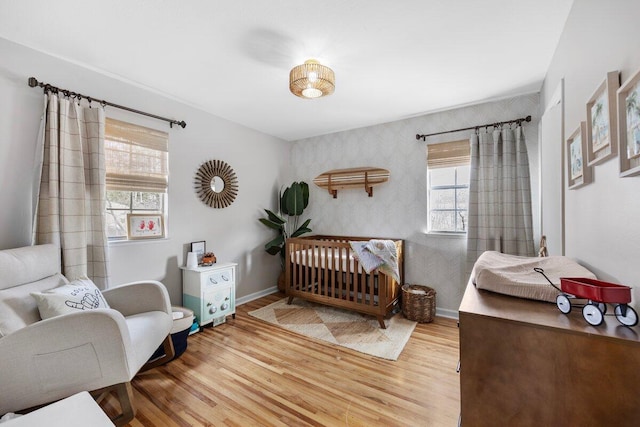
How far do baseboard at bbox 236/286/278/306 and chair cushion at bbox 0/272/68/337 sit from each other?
2.03m

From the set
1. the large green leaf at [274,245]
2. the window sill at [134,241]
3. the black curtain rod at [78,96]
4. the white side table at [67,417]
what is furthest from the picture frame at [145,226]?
the white side table at [67,417]

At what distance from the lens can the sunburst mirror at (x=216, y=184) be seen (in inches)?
118

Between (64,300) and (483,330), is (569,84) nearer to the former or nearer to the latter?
(483,330)

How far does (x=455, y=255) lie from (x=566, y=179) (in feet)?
5.01

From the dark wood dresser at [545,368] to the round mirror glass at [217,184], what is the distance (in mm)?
2934

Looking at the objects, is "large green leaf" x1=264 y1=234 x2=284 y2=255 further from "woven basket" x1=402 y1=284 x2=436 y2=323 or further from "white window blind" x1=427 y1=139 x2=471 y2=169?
"white window blind" x1=427 y1=139 x2=471 y2=169

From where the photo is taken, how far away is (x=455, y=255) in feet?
9.62

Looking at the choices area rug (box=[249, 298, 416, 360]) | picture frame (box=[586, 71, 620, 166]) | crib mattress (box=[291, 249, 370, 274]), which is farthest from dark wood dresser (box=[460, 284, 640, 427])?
crib mattress (box=[291, 249, 370, 274])

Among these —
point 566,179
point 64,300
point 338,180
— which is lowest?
point 64,300

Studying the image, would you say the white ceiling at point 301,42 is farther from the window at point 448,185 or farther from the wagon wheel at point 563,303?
the wagon wheel at point 563,303

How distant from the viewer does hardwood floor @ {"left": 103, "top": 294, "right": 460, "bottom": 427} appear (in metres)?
1.51

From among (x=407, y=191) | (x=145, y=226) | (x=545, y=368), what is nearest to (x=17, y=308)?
(x=145, y=226)

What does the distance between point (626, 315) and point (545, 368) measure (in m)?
0.24

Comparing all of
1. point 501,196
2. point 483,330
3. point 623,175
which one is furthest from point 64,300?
point 501,196
